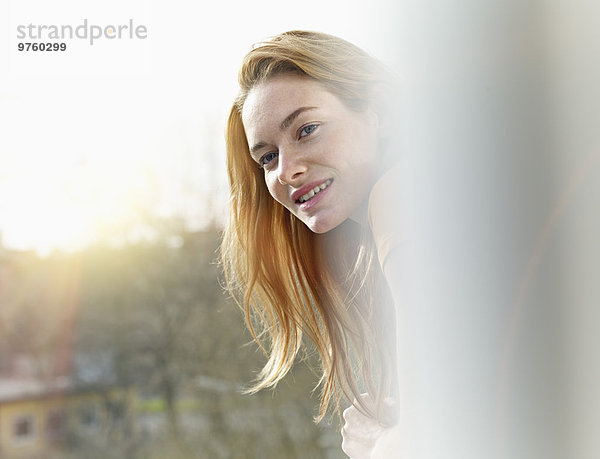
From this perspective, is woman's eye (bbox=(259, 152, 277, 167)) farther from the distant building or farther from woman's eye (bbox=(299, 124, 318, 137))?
the distant building

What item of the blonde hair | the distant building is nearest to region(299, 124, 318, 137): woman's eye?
the blonde hair

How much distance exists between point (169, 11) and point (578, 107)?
1.53m

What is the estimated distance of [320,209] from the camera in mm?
544

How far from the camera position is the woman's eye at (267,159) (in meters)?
0.56

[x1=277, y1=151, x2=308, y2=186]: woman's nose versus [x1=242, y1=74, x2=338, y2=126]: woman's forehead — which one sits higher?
[x1=242, y1=74, x2=338, y2=126]: woman's forehead

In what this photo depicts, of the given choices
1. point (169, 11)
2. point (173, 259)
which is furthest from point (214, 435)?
point (169, 11)

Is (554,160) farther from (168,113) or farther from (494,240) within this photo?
(168,113)

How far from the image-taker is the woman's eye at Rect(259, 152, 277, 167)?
1.84 ft

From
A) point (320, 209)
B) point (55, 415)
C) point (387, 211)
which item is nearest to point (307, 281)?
point (320, 209)

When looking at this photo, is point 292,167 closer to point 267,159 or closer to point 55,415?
point 267,159

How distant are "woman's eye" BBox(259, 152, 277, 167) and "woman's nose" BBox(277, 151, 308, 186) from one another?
0.02 m

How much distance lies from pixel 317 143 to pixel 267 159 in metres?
0.06

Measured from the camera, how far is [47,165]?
A: 254cm

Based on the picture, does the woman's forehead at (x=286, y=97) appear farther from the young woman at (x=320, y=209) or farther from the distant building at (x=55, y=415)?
the distant building at (x=55, y=415)
